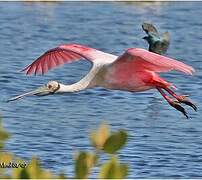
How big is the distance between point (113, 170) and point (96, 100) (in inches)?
359

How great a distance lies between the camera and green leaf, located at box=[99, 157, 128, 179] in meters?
3.43

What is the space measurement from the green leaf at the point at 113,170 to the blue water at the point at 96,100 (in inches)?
198

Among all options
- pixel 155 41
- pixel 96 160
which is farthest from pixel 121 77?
pixel 155 41

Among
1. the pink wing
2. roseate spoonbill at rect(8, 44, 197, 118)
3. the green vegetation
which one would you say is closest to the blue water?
roseate spoonbill at rect(8, 44, 197, 118)

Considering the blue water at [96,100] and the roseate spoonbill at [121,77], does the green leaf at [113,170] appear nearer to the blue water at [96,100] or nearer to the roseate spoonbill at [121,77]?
the roseate spoonbill at [121,77]

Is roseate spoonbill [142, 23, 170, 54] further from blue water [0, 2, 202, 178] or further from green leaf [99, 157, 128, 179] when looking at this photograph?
green leaf [99, 157, 128, 179]

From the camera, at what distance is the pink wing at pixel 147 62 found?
625 centimetres

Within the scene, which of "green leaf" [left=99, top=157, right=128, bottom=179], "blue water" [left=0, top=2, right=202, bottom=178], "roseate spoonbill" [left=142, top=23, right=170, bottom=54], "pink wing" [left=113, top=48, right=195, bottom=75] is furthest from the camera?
"roseate spoonbill" [left=142, top=23, right=170, bottom=54]

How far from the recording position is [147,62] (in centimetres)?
693

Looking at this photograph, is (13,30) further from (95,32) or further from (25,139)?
(25,139)

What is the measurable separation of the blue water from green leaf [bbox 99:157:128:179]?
16.5ft

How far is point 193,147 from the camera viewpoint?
9.84m

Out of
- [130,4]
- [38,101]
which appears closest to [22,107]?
[38,101]

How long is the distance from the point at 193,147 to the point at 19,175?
6.50 meters
